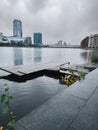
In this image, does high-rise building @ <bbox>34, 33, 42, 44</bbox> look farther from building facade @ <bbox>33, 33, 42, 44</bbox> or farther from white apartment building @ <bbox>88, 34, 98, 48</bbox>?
white apartment building @ <bbox>88, 34, 98, 48</bbox>

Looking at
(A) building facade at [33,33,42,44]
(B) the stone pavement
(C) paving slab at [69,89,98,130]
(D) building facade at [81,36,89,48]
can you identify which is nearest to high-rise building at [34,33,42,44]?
(A) building facade at [33,33,42,44]

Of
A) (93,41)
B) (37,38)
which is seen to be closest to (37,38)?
(37,38)

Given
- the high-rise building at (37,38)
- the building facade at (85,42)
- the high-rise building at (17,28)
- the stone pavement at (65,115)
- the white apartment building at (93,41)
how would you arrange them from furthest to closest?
the high-rise building at (17,28) < the high-rise building at (37,38) < the building facade at (85,42) < the white apartment building at (93,41) < the stone pavement at (65,115)

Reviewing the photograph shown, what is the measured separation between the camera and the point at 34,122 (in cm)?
208

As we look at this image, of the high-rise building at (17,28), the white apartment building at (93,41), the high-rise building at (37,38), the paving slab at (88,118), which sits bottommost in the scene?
the paving slab at (88,118)

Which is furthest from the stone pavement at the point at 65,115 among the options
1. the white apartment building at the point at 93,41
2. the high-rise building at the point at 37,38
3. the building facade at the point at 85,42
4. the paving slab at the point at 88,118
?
the high-rise building at the point at 37,38

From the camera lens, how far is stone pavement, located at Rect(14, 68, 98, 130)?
6.54 ft

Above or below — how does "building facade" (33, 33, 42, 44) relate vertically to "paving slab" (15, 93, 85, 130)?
above

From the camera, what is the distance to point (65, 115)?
232 centimetres

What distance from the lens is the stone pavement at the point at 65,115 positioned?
78.5 inches

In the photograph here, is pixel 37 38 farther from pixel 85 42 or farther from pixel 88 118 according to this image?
pixel 88 118

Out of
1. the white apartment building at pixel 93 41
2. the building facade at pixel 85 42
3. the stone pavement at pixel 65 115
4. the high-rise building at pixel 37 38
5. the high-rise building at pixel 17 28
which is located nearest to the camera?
the stone pavement at pixel 65 115

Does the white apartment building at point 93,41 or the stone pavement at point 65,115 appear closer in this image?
the stone pavement at point 65,115

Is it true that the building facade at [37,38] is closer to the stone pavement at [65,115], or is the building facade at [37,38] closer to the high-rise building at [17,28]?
the high-rise building at [17,28]
